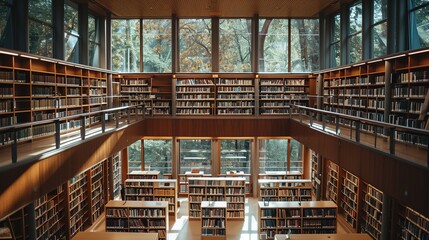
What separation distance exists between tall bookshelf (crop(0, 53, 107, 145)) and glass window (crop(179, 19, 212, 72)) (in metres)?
3.90

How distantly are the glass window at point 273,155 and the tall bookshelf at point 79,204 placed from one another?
6262 millimetres

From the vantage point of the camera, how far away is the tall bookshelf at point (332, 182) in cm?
1085

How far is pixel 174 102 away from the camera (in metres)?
13.2

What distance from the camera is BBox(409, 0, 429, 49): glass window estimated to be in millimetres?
7551

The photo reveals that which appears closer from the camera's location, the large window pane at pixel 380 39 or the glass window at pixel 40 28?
the glass window at pixel 40 28

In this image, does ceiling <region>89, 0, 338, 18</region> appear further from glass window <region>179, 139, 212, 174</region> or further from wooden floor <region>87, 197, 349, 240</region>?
wooden floor <region>87, 197, 349, 240</region>

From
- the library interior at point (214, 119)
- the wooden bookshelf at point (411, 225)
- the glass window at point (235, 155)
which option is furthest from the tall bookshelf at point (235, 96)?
the wooden bookshelf at point (411, 225)

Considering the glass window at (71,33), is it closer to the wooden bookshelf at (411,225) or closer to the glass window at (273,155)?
the glass window at (273,155)

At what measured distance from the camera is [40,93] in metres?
7.84

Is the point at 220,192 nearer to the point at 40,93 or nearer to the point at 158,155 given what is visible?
the point at 158,155

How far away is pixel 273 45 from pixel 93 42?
643 centimetres

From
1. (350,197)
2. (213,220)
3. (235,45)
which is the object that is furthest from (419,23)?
(235,45)

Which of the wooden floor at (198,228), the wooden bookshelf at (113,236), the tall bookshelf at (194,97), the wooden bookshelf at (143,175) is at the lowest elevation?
the wooden floor at (198,228)

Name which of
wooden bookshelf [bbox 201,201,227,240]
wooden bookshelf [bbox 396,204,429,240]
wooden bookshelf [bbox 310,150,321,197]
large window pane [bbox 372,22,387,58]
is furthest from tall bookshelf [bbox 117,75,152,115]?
wooden bookshelf [bbox 396,204,429,240]
